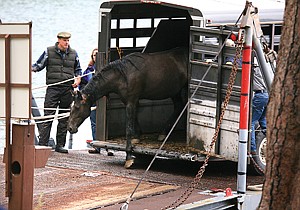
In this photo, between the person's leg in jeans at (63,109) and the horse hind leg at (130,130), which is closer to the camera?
the horse hind leg at (130,130)

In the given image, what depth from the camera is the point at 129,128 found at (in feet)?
38.1

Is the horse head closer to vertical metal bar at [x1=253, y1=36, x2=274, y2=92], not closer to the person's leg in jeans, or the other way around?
the person's leg in jeans

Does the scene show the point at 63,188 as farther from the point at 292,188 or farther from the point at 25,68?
the point at 292,188

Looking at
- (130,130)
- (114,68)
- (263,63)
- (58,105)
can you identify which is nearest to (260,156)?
(130,130)

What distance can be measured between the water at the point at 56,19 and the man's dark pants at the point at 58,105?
1061 centimetres

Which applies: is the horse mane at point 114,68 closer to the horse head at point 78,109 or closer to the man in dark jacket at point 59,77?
the horse head at point 78,109

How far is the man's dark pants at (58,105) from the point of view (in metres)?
13.4

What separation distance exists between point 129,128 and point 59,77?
2189 millimetres

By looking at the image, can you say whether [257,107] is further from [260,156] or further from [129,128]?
[129,128]

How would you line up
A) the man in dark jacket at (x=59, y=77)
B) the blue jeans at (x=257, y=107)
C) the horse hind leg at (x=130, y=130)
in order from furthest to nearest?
the man in dark jacket at (x=59, y=77), the horse hind leg at (x=130, y=130), the blue jeans at (x=257, y=107)

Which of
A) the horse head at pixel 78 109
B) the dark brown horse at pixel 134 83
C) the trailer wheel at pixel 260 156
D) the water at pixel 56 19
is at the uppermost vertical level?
the dark brown horse at pixel 134 83

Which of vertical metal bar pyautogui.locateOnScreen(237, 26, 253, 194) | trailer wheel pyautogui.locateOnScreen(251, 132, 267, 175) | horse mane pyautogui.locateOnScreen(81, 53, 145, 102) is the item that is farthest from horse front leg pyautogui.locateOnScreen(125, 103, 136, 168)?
vertical metal bar pyautogui.locateOnScreen(237, 26, 253, 194)

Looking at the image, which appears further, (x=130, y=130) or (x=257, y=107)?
(x=130, y=130)

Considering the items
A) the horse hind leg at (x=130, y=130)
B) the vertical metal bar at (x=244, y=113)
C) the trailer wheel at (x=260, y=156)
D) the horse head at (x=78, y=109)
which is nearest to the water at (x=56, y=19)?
the horse head at (x=78, y=109)
